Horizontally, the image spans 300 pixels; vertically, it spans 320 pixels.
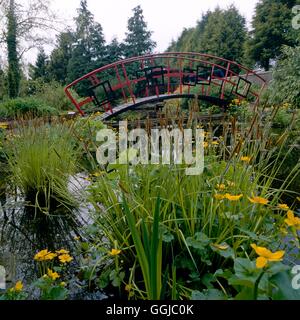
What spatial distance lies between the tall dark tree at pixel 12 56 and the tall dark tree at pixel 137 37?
22.7 feet

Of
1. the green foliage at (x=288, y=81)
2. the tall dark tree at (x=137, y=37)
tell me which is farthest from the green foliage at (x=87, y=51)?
the green foliage at (x=288, y=81)

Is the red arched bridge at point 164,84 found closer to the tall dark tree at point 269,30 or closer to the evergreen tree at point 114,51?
the tall dark tree at point 269,30

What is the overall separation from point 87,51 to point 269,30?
918 centimetres

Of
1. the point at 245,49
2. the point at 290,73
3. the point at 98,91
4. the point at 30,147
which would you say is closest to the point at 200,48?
the point at 245,49

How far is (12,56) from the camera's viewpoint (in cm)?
1210

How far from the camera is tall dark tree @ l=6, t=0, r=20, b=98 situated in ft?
36.5

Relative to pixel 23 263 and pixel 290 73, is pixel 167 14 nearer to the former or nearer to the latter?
pixel 290 73

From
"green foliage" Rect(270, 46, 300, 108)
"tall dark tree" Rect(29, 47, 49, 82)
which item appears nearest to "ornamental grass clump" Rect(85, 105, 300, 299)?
"green foliage" Rect(270, 46, 300, 108)

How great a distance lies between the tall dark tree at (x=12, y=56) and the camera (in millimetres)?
11123

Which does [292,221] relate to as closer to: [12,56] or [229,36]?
[12,56]

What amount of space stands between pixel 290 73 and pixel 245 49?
29.5 feet

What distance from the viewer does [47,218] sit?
1.80 meters

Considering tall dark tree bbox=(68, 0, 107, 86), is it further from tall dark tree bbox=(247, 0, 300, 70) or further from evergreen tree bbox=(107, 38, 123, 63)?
tall dark tree bbox=(247, 0, 300, 70)

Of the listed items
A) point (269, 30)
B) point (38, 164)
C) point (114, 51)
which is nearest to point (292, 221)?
point (38, 164)
